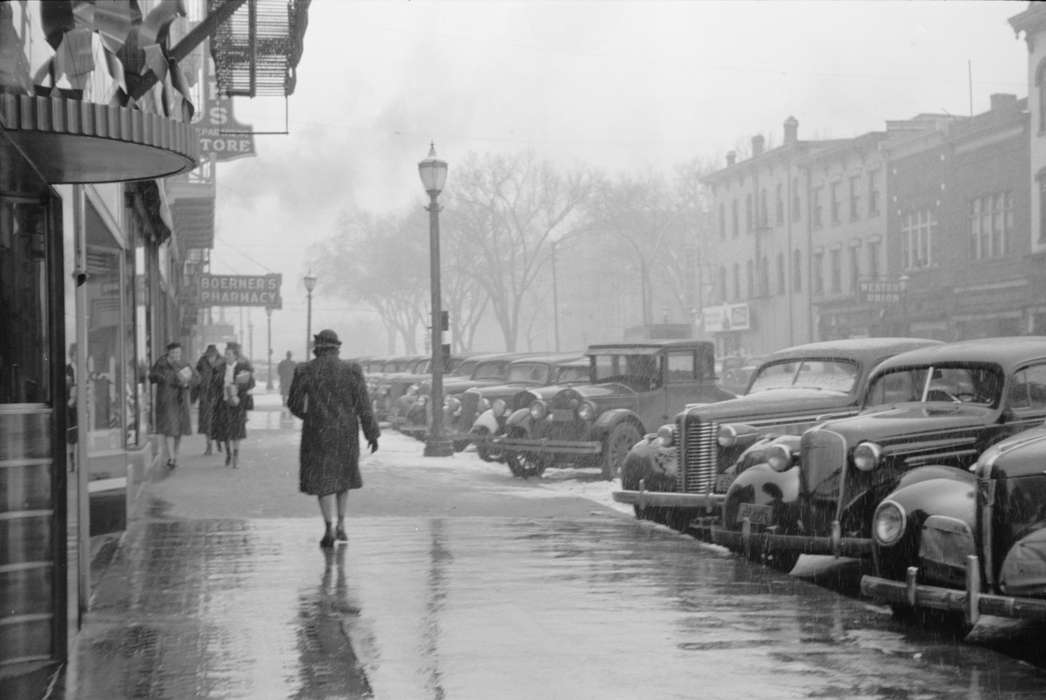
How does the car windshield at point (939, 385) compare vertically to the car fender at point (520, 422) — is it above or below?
above

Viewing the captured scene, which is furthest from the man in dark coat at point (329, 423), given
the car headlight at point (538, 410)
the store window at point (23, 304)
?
the car headlight at point (538, 410)

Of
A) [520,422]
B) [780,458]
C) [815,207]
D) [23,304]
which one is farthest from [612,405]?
[815,207]

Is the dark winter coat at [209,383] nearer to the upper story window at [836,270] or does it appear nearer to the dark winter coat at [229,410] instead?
the dark winter coat at [229,410]

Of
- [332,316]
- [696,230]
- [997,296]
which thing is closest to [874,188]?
[997,296]

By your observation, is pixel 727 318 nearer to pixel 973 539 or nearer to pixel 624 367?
pixel 624 367

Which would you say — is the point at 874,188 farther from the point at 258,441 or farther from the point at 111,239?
the point at 111,239

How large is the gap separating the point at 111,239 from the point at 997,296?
3761 cm

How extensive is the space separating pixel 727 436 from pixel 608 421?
5823mm

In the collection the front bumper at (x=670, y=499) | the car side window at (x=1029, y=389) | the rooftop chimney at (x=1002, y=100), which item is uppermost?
the rooftop chimney at (x=1002, y=100)

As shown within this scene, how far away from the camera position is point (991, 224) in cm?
4681

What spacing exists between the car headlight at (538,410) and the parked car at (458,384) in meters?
7.51

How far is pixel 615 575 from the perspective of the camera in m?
9.71

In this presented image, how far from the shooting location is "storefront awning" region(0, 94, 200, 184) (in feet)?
20.3

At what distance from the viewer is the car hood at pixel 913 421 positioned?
9.28 metres
